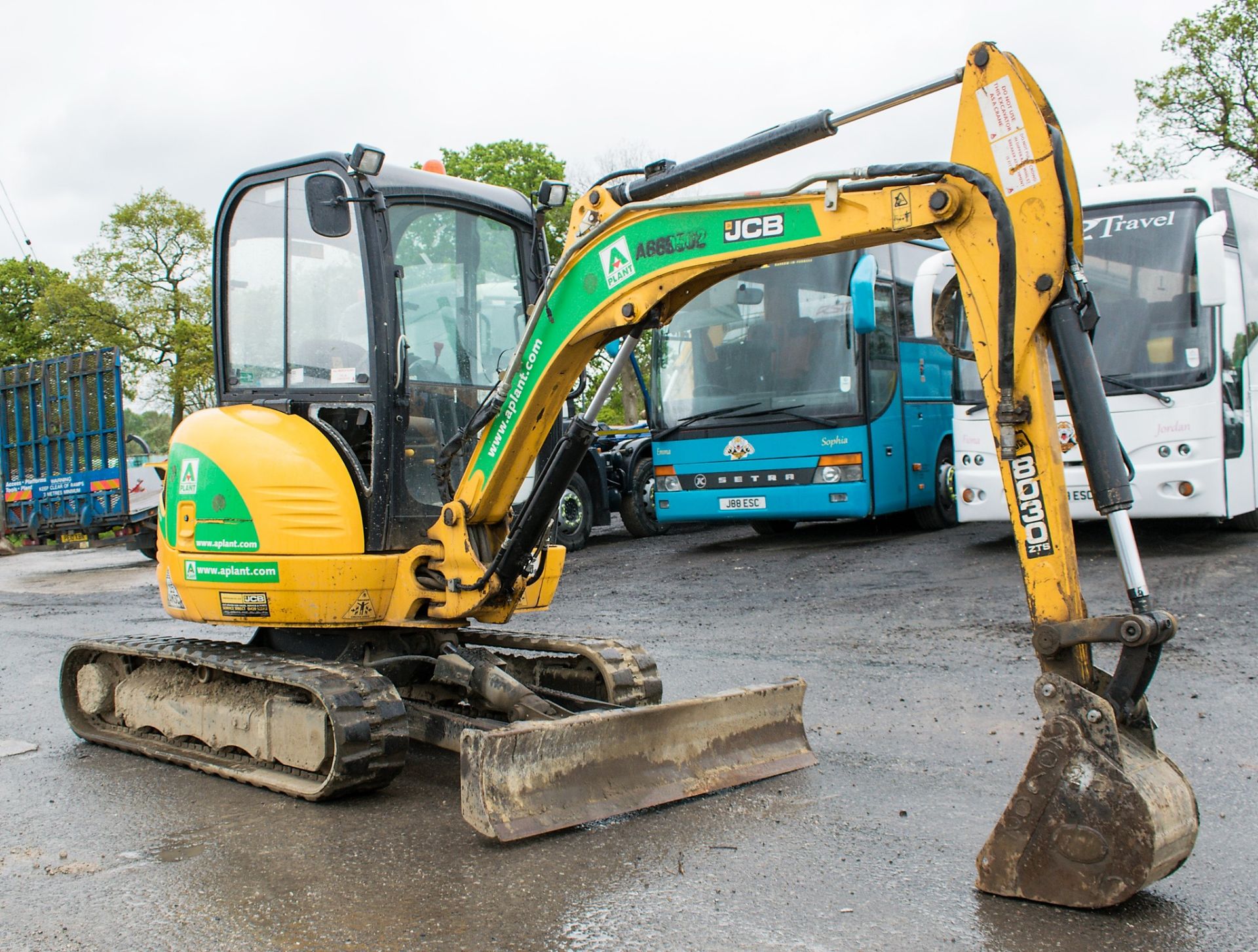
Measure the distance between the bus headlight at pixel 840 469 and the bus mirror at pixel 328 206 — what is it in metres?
8.00

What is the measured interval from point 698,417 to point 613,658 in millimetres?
7793

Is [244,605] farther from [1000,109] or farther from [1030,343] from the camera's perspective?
[1000,109]

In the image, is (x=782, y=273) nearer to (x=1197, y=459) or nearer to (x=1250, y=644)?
(x=1197, y=459)

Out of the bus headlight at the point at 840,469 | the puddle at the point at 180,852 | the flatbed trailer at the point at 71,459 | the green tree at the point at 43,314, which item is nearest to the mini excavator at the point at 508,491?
the puddle at the point at 180,852

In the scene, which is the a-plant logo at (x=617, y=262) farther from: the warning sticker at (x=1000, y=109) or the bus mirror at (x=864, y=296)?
the bus mirror at (x=864, y=296)

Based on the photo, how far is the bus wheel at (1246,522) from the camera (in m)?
11.5

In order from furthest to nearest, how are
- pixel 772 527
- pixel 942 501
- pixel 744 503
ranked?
pixel 772 527, pixel 942 501, pixel 744 503

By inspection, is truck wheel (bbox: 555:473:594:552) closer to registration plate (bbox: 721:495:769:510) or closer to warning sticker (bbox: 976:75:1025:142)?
registration plate (bbox: 721:495:769:510)

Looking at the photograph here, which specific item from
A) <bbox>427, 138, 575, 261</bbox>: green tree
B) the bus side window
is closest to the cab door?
the bus side window

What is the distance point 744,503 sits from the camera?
1291cm

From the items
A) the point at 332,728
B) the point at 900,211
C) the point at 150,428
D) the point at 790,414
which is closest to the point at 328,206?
the point at 332,728

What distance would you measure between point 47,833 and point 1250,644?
22.0 feet

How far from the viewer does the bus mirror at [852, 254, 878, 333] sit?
36.8ft

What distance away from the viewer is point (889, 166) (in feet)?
13.1
